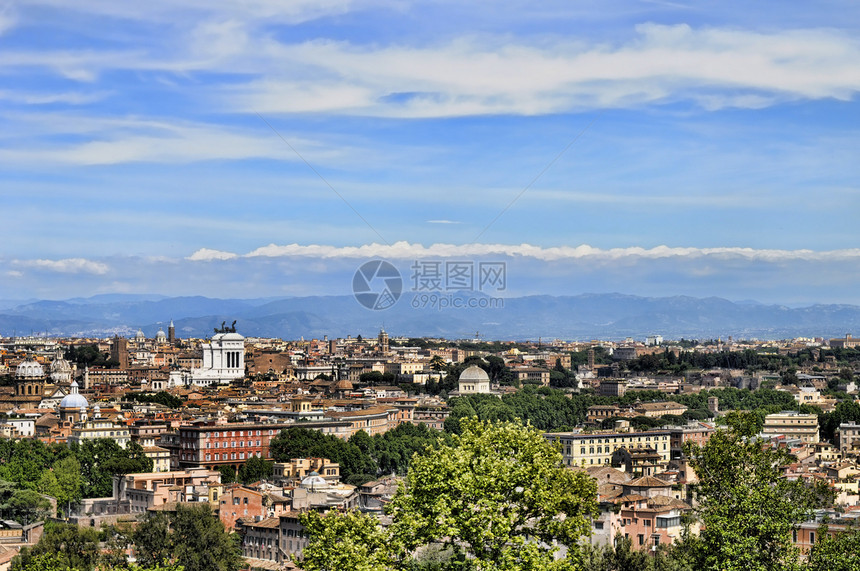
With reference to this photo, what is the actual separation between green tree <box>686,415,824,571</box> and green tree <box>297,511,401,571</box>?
507 cm

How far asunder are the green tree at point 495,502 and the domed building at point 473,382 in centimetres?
6448

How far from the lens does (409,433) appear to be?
56.3m

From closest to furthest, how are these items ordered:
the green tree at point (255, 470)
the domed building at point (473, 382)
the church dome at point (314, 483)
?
the church dome at point (314, 483), the green tree at point (255, 470), the domed building at point (473, 382)

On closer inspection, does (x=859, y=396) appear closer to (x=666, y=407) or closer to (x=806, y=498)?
(x=666, y=407)

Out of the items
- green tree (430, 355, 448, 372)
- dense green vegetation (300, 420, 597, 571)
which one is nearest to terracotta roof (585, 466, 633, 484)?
dense green vegetation (300, 420, 597, 571)

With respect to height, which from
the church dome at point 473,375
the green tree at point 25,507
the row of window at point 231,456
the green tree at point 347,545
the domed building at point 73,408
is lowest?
the green tree at point 25,507

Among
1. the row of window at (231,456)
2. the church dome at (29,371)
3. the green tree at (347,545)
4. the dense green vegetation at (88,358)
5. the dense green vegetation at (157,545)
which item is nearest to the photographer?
the green tree at (347,545)

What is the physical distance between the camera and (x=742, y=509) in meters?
18.4

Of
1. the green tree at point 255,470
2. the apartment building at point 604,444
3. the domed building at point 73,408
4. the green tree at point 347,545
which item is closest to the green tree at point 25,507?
the green tree at point 255,470

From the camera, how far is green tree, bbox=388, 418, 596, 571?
14969 mm

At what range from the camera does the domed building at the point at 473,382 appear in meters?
81.0

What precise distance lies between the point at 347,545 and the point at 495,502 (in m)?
1.76

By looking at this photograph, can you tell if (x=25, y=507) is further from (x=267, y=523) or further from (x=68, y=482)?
(x=267, y=523)

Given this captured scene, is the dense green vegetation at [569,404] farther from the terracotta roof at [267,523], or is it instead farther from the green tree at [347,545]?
the green tree at [347,545]
